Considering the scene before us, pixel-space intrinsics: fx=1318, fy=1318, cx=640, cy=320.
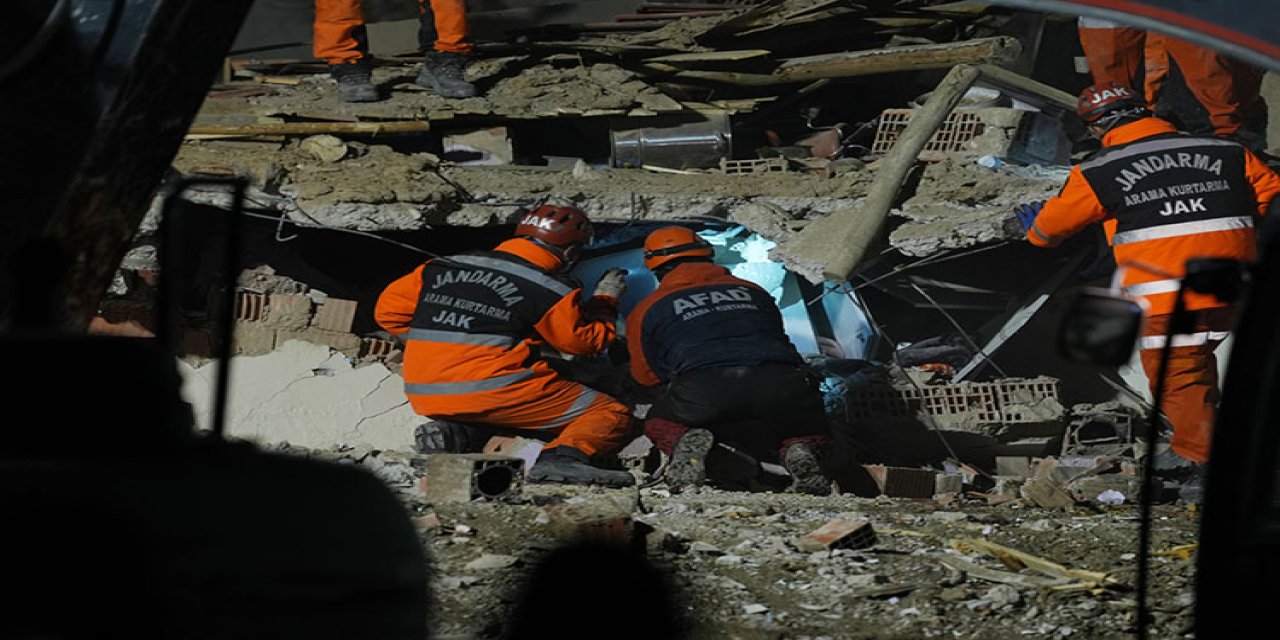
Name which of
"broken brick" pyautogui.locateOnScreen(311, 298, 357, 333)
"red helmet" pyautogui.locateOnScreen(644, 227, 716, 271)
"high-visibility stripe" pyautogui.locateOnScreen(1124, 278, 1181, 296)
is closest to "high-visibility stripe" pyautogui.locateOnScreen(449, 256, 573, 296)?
"red helmet" pyautogui.locateOnScreen(644, 227, 716, 271)

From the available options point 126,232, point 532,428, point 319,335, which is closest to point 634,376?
point 532,428

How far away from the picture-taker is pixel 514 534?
576cm

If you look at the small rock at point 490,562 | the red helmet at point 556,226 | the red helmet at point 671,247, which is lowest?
the small rock at point 490,562

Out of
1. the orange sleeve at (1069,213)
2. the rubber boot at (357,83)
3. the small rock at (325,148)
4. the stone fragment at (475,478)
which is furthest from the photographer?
the rubber boot at (357,83)

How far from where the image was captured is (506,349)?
23.9 feet

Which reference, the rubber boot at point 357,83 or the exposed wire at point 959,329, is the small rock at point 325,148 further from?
the exposed wire at point 959,329

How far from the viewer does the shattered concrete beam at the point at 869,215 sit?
7832 mm

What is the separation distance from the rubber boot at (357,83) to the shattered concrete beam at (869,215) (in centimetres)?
292

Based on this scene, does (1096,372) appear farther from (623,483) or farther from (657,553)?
(657,553)

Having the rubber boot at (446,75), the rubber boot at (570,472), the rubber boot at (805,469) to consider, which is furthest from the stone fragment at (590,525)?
the rubber boot at (446,75)

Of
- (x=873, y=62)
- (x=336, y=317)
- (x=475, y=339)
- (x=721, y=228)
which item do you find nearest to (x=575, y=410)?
(x=475, y=339)

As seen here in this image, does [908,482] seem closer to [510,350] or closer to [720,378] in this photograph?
[720,378]

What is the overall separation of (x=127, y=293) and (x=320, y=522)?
20.7ft

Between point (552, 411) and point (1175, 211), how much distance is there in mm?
3529
